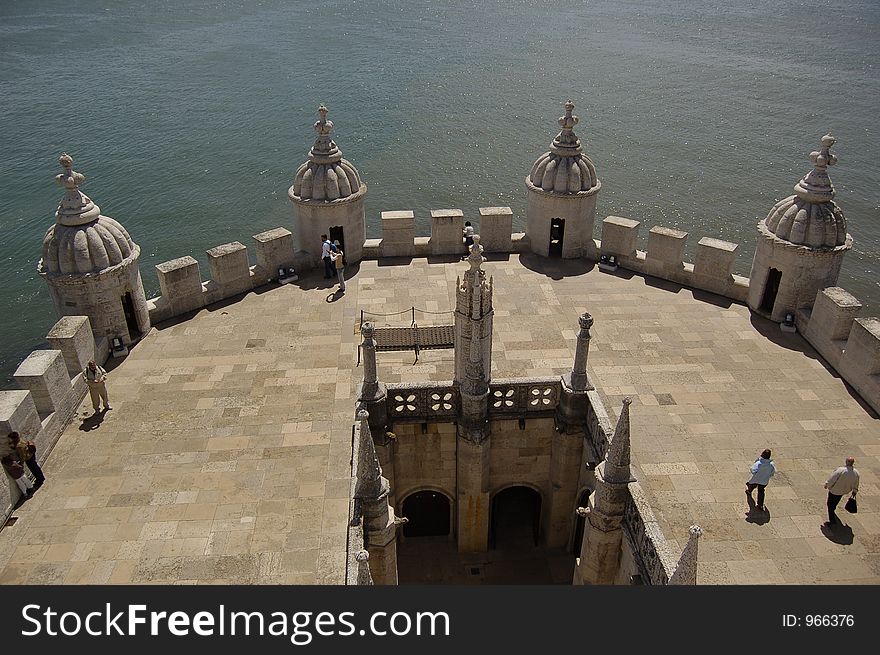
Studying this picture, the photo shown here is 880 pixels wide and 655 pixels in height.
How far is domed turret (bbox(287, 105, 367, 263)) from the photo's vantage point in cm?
2130

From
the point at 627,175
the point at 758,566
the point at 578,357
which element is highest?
the point at 578,357

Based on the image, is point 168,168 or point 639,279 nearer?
point 639,279

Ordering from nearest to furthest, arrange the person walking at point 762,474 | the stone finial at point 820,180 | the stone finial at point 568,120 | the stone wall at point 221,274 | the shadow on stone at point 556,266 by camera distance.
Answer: the person walking at point 762,474 → the stone finial at point 820,180 → the stone wall at point 221,274 → the stone finial at point 568,120 → the shadow on stone at point 556,266

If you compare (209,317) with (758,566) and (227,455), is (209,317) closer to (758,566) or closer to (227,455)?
(227,455)

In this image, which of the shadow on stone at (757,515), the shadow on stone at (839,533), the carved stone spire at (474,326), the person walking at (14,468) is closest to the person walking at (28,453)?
the person walking at (14,468)

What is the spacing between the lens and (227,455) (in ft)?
49.2

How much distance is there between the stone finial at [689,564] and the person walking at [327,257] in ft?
44.4

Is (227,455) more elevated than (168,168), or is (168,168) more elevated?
(227,455)

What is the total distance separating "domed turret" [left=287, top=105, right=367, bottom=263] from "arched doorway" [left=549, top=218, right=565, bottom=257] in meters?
5.82

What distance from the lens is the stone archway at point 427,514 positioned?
59.5ft

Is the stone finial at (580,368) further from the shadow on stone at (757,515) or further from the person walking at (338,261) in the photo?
the person walking at (338,261)

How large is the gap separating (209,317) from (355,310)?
12.8 feet

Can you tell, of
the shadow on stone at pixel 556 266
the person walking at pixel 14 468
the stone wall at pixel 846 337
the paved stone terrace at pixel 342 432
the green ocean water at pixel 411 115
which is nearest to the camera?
the paved stone terrace at pixel 342 432

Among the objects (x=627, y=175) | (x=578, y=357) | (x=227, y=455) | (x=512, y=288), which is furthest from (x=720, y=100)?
(x=227, y=455)
